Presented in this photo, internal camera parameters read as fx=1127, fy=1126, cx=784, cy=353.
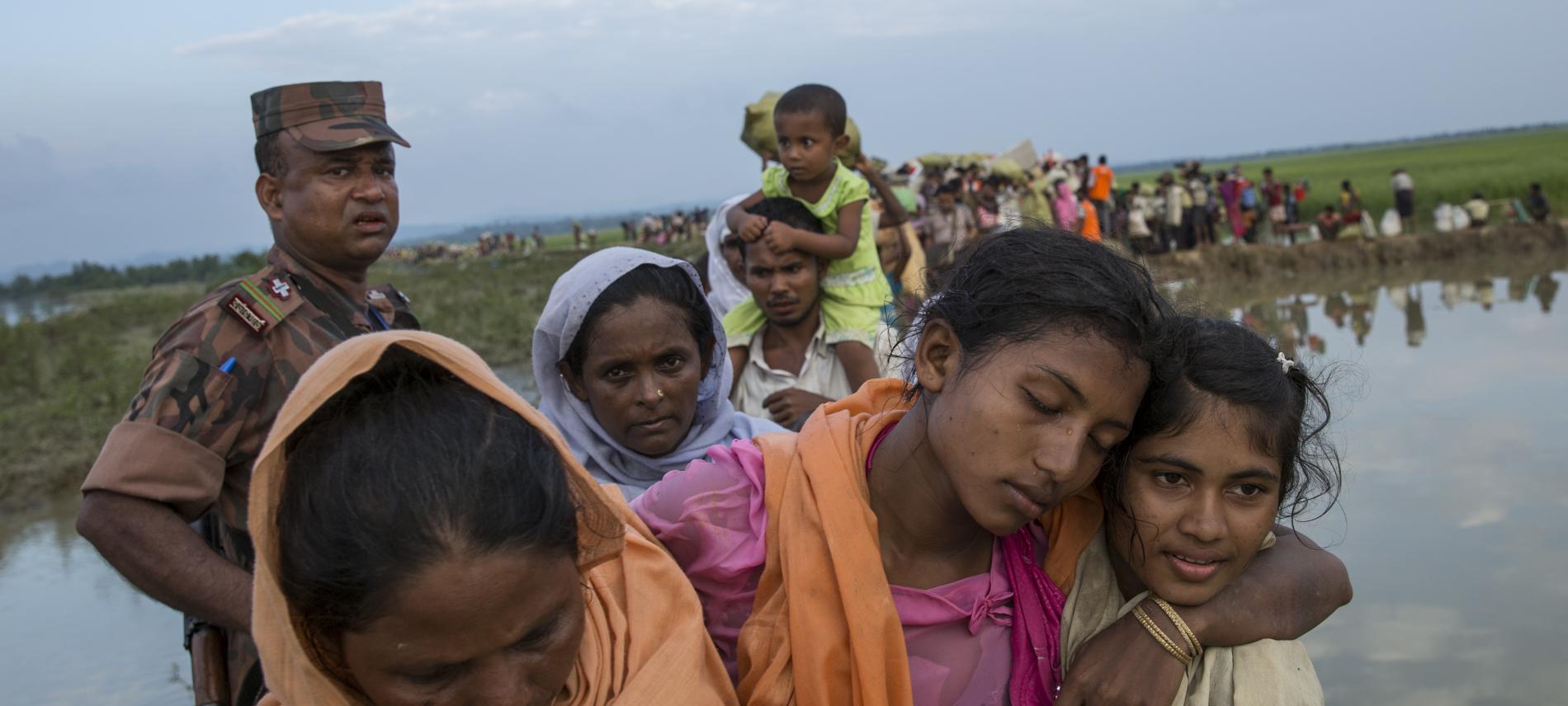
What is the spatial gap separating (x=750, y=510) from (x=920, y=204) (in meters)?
14.7

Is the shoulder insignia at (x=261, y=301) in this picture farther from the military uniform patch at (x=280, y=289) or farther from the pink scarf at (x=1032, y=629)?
the pink scarf at (x=1032, y=629)

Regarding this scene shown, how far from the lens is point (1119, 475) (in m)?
1.89

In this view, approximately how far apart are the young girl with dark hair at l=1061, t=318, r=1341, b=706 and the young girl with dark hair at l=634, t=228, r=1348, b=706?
4 cm

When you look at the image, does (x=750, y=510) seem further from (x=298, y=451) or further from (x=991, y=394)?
(x=298, y=451)

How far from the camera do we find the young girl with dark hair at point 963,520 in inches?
68.8

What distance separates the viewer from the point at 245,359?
234cm

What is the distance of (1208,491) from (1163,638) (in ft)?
0.82

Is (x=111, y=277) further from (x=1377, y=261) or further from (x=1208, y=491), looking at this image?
(x=1208, y=491)

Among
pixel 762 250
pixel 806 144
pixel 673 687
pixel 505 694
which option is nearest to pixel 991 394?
pixel 673 687

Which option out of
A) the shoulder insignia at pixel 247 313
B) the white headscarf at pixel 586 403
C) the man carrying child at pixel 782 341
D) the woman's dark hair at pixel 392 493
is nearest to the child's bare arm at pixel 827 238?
the man carrying child at pixel 782 341

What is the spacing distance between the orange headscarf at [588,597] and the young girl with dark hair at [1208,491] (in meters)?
0.65

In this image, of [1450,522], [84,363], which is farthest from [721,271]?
[84,363]

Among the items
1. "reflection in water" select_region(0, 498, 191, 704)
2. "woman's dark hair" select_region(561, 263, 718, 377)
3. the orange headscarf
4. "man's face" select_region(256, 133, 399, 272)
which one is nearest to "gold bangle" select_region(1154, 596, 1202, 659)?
the orange headscarf

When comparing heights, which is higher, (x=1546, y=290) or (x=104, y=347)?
(x=104, y=347)
